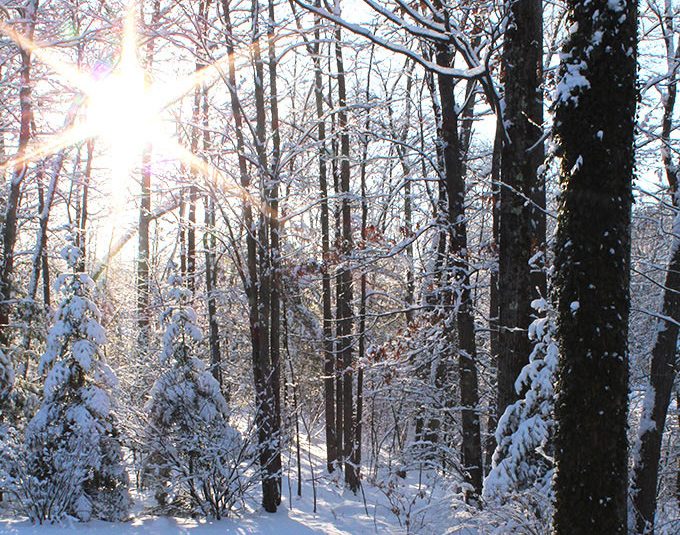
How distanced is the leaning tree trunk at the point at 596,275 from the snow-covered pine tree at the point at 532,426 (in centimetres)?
159

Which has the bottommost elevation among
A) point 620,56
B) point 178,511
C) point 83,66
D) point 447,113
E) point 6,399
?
point 178,511

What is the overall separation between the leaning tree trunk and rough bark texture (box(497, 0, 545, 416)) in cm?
178

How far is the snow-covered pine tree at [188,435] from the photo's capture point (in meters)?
9.99

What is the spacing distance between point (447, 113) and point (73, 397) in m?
7.69

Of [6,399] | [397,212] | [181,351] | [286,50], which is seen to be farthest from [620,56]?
[397,212]

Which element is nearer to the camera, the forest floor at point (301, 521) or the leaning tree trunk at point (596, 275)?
the leaning tree trunk at point (596, 275)

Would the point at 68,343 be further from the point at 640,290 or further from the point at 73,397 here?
the point at 640,290

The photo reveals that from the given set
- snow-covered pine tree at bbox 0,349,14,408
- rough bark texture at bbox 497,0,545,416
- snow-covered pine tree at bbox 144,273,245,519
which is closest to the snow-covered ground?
snow-covered pine tree at bbox 144,273,245,519

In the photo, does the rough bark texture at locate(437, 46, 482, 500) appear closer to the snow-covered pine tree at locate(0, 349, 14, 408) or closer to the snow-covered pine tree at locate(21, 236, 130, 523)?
the snow-covered pine tree at locate(21, 236, 130, 523)

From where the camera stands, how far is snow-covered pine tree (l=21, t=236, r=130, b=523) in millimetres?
8992

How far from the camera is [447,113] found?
1007 centimetres

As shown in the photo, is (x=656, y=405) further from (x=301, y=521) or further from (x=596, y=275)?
(x=301, y=521)

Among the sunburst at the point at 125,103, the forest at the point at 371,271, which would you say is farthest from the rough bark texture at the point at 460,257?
the sunburst at the point at 125,103

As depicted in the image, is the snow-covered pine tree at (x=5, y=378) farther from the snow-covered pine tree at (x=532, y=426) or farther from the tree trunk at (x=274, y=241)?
the snow-covered pine tree at (x=532, y=426)
